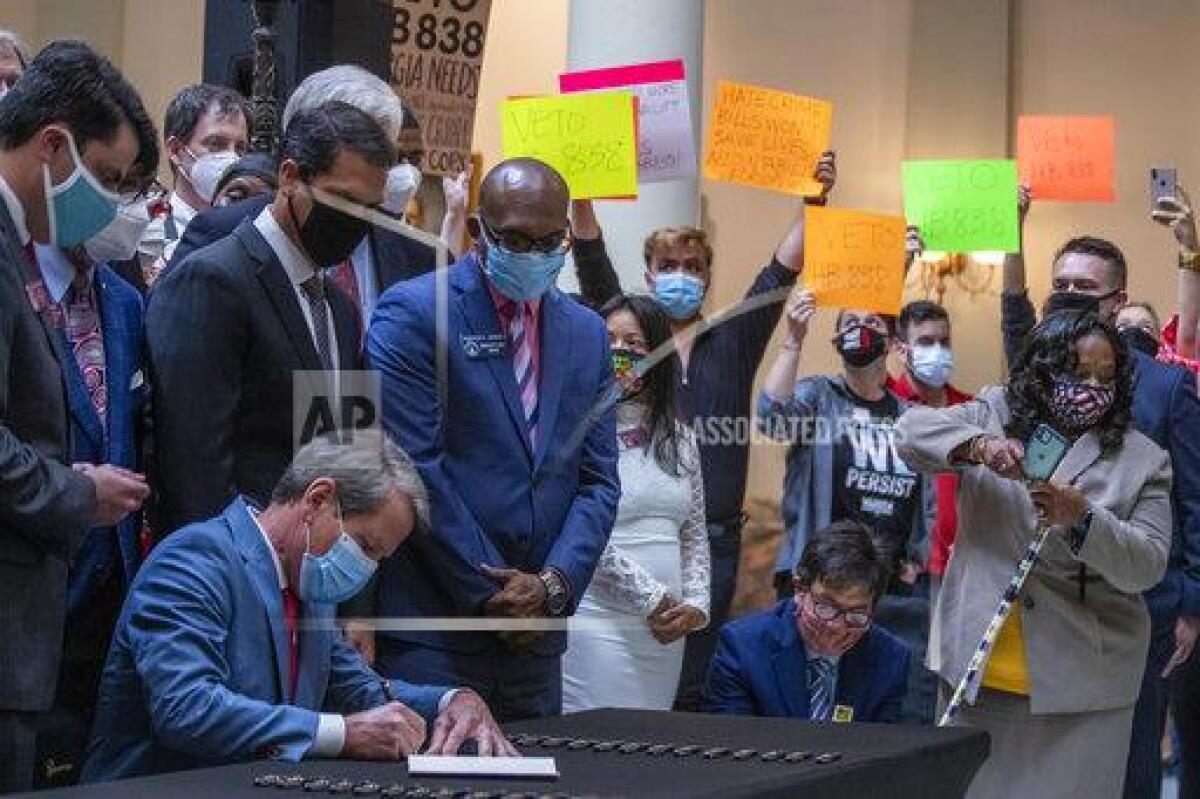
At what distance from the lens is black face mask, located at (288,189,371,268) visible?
4.41 metres

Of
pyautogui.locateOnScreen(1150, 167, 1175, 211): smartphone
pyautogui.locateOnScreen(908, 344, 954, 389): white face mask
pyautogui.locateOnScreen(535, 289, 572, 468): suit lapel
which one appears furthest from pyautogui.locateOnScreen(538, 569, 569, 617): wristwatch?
pyautogui.locateOnScreen(908, 344, 954, 389): white face mask

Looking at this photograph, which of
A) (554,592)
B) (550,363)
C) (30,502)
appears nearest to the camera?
(30,502)

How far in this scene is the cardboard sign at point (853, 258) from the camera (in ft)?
22.5

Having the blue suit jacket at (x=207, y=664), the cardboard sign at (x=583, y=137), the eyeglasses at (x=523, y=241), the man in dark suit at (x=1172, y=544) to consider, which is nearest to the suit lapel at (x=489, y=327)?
the eyeglasses at (x=523, y=241)

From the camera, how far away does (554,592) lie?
4617 mm

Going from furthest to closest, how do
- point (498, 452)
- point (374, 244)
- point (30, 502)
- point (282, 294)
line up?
point (374, 244) < point (498, 452) < point (282, 294) < point (30, 502)

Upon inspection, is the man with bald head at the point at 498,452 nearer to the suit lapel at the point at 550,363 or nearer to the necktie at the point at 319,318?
the suit lapel at the point at 550,363

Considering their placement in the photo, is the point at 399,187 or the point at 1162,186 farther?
the point at 1162,186

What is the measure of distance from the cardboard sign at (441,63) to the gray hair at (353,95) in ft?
4.57

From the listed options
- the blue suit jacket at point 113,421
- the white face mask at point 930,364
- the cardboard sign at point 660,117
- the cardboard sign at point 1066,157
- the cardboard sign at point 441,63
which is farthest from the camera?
the white face mask at point 930,364

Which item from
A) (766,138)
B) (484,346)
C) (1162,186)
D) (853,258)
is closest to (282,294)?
(484,346)

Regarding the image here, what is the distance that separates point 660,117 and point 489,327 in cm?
194

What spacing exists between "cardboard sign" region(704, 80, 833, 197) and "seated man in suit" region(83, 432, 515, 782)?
10.2 ft

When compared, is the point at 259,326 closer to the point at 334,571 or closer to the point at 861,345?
the point at 334,571
